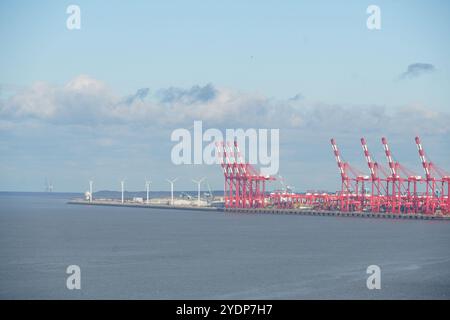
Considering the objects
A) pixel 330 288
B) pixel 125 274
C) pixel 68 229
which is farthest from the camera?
pixel 68 229

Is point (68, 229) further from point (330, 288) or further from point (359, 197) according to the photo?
point (359, 197)

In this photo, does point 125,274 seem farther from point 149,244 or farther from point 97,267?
point 149,244

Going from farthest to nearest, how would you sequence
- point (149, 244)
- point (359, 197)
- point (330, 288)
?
point (359, 197)
point (149, 244)
point (330, 288)

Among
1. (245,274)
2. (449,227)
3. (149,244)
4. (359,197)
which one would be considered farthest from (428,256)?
(359,197)

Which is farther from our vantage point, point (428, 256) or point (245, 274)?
point (428, 256)
